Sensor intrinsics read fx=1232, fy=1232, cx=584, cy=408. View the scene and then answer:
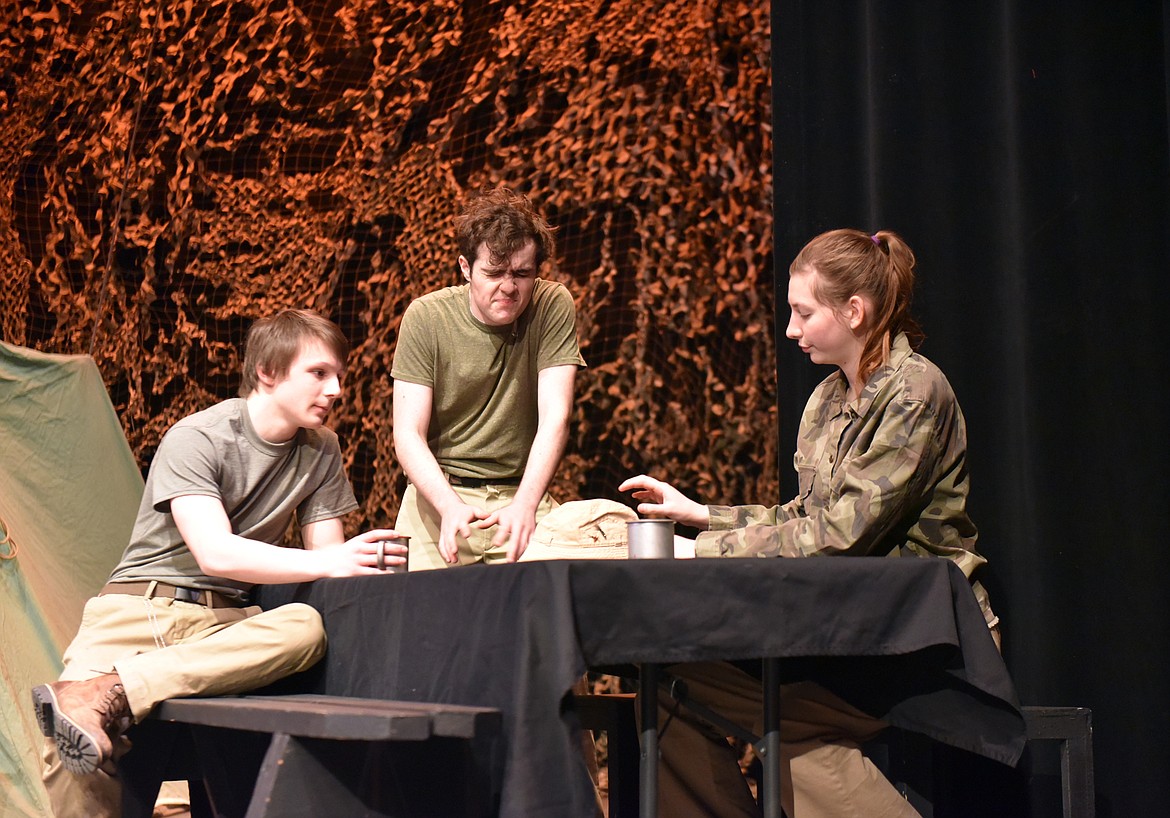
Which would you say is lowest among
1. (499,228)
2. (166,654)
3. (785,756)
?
(785,756)

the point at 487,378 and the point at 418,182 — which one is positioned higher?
the point at 418,182

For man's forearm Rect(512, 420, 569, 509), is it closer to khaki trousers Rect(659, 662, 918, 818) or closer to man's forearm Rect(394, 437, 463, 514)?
man's forearm Rect(394, 437, 463, 514)

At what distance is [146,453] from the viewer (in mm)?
4398

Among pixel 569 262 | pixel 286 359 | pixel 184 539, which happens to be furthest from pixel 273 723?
pixel 569 262

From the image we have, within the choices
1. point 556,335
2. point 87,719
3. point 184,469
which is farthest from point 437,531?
point 87,719

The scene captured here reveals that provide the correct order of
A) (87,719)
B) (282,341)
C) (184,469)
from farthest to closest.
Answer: (282,341)
(184,469)
(87,719)

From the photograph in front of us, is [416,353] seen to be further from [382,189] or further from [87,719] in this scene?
[382,189]

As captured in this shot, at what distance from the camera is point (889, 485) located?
A: 183 centimetres

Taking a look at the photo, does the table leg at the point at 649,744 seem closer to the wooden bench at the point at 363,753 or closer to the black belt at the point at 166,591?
the wooden bench at the point at 363,753

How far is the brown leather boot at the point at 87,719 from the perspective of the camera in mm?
1671

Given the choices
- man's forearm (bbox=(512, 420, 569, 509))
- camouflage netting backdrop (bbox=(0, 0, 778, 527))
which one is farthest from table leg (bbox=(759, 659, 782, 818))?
camouflage netting backdrop (bbox=(0, 0, 778, 527))

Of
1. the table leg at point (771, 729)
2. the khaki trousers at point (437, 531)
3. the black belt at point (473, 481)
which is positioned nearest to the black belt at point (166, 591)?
the khaki trousers at point (437, 531)

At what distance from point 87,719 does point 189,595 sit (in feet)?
1.40

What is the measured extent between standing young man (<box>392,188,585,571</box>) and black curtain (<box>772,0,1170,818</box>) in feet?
2.64
